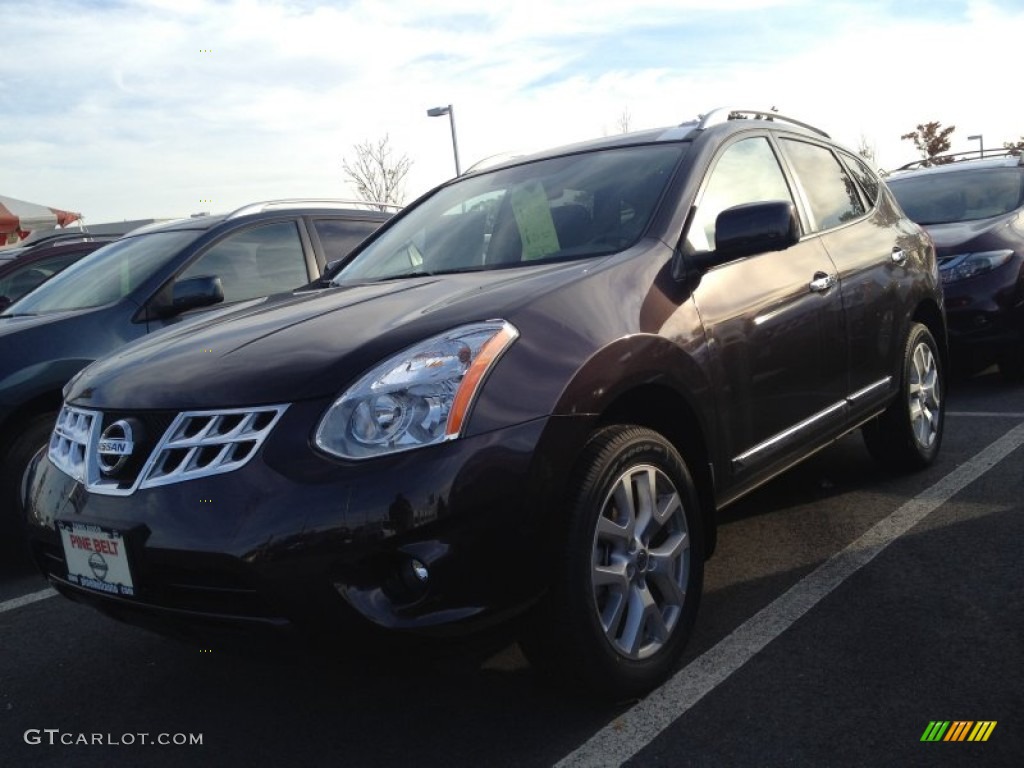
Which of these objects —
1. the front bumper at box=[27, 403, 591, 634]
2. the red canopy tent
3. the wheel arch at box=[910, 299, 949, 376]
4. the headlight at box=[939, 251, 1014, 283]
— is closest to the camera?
the front bumper at box=[27, 403, 591, 634]

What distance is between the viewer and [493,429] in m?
2.42

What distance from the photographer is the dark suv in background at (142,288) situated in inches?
175

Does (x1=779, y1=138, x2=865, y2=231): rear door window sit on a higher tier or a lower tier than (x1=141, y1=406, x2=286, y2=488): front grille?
higher

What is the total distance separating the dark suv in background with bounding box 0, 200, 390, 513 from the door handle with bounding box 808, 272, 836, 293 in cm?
222

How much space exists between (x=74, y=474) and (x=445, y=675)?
4.03 ft

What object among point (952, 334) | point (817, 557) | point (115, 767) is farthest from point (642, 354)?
point (952, 334)

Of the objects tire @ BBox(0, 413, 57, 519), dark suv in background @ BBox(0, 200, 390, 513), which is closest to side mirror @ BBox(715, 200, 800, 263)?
dark suv in background @ BBox(0, 200, 390, 513)

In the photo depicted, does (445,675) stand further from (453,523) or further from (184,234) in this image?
(184,234)

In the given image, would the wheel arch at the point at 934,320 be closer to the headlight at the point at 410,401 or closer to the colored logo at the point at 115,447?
the headlight at the point at 410,401

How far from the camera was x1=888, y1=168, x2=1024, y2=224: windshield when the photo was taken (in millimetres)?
8031

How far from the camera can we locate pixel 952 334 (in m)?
7.27

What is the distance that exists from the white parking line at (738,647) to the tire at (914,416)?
0.76ft

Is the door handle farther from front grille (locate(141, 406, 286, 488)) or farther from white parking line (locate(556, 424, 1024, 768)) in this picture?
front grille (locate(141, 406, 286, 488))

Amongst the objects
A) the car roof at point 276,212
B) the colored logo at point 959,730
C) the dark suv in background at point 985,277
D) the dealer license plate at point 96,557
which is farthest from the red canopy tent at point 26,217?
the colored logo at point 959,730
